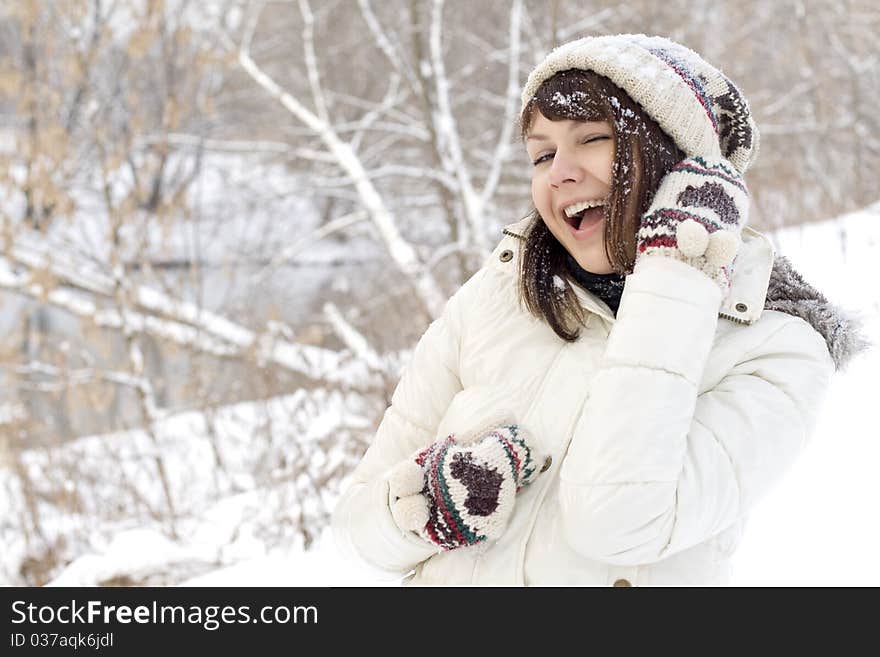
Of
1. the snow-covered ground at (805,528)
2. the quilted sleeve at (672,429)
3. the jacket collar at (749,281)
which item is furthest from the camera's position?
the snow-covered ground at (805,528)

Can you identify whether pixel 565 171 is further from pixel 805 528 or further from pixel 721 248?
pixel 805 528

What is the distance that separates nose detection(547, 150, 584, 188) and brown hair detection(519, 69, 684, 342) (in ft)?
0.19

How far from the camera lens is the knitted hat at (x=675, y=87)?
1259mm

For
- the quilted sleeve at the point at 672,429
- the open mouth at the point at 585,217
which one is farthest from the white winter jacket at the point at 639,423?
the open mouth at the point at 585,217

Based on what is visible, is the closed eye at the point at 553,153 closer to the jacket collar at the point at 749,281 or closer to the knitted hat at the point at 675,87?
the knitted hat at the point at 675,87

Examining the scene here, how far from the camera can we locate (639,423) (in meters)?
1.13

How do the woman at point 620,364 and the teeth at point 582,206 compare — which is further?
the teeth at point 582,206

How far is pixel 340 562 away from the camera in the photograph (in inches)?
120

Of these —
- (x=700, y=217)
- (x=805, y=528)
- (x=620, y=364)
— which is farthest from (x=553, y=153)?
(x=805, y=528)

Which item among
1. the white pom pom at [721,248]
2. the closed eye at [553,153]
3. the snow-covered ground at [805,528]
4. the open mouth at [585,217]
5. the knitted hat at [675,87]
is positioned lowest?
the snow-covered ground at [805,528]

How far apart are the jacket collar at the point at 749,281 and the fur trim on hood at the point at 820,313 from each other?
2.7 inches

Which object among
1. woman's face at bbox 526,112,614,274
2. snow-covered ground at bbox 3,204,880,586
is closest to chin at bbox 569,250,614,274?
woman's face at bbox 526,112,614,274

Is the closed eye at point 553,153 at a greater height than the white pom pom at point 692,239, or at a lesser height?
greater

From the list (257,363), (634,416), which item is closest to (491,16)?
(257,363)
